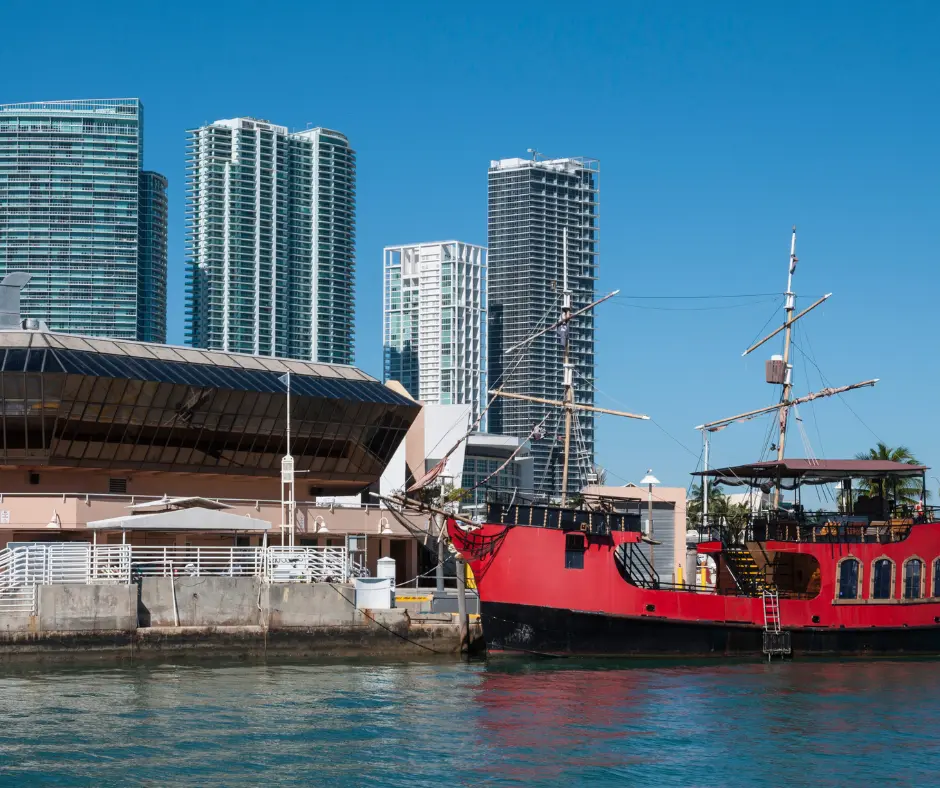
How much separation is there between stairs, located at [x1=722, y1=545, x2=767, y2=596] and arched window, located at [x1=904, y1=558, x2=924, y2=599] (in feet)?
14.9

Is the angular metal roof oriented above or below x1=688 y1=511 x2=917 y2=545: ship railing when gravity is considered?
above

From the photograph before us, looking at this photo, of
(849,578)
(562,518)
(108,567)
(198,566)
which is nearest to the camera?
(108,567)

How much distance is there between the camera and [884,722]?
33.2 metres

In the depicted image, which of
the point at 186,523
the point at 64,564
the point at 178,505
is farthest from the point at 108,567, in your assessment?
the point at 178,505

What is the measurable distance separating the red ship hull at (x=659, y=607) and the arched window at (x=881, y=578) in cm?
14

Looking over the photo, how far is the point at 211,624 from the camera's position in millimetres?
41781

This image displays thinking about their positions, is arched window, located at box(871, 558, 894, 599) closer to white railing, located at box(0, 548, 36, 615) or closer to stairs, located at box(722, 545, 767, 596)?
stairs, located at box(722, 545, 767, 596)

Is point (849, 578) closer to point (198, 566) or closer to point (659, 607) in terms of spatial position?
point (659, 607)

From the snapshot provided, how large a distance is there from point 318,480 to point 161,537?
41.9 feet

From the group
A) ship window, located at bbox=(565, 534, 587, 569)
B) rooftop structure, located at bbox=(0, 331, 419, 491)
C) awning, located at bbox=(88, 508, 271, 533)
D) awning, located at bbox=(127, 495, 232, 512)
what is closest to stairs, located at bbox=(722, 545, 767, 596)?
ship window, located at bbox=(565, 534, 587, 569)

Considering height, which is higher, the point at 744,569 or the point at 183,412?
the point at 183,412

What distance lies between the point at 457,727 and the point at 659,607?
48.8 feet

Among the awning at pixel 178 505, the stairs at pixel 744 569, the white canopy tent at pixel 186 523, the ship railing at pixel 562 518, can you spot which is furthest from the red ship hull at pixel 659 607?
the awning at pixel 178 505

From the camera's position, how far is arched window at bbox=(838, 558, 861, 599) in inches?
1843
